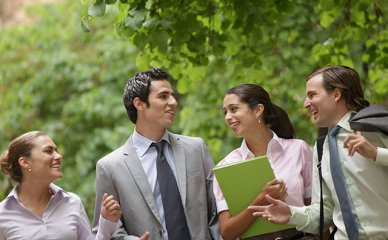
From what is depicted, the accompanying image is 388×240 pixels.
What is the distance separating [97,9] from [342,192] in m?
2.24

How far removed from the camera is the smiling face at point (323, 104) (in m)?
4.78

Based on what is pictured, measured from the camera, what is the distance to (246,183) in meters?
4.90

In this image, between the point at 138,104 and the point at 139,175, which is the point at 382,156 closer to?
the point at 139,175

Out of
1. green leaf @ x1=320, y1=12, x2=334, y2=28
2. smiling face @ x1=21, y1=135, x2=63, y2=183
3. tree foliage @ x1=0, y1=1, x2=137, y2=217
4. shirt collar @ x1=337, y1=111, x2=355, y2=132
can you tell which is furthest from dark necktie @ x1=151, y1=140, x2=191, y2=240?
tree foliage @ x1=0, y1=1, x2=137, y2=217

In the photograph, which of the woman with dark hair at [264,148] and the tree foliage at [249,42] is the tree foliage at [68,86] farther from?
the woman with dark hair at [264,148]

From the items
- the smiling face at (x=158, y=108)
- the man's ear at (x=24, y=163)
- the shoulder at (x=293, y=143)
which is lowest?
the shoulder at (x=293, y=143)

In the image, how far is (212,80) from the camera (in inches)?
446

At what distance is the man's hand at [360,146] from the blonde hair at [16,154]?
2130 mm

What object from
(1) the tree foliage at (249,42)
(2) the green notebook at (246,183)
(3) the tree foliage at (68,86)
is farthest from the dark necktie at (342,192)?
(3) the tree foliage at (68,86)

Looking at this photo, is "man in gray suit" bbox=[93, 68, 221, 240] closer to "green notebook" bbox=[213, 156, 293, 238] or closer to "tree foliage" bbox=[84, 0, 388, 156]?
"green notebook" bbox=[213, 156, 293, 238]

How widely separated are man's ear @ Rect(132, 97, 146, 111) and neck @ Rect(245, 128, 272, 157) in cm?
74

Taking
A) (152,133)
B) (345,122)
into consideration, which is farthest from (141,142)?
(345,122)

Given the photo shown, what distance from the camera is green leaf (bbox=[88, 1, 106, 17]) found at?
18.4 feet

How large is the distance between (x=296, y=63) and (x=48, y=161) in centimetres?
540
